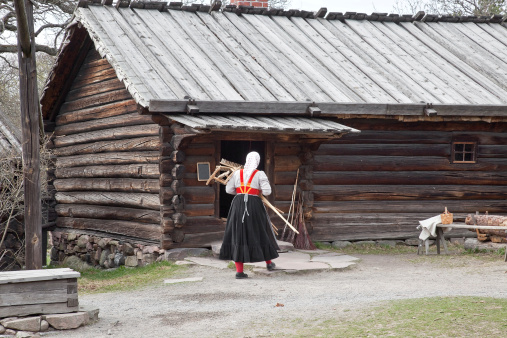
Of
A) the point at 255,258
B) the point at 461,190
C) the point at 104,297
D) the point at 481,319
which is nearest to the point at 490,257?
the point at 461,190

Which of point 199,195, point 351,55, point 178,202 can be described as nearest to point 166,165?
point 178,202

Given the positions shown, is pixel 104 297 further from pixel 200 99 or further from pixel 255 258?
pixel 200 99

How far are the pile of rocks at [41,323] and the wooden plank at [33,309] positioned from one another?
0.14ft

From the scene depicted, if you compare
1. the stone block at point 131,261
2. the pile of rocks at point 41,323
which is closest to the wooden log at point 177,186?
the stone block at point 131,261

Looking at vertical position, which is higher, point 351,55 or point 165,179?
point 351,55

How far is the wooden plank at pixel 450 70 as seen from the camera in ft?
43.2

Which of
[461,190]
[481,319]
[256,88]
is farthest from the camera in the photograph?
[461,190]

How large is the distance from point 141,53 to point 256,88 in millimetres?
2215

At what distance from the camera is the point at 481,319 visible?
6512 mm

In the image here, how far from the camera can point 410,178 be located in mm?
13164

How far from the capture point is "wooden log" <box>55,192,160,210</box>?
12.0 metres

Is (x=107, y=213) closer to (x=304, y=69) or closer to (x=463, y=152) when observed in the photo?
(x=304, y=69)

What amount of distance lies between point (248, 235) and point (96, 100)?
6.37 metres

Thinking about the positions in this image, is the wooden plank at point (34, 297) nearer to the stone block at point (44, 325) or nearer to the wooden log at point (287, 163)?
the stone block at point (44, 325)
